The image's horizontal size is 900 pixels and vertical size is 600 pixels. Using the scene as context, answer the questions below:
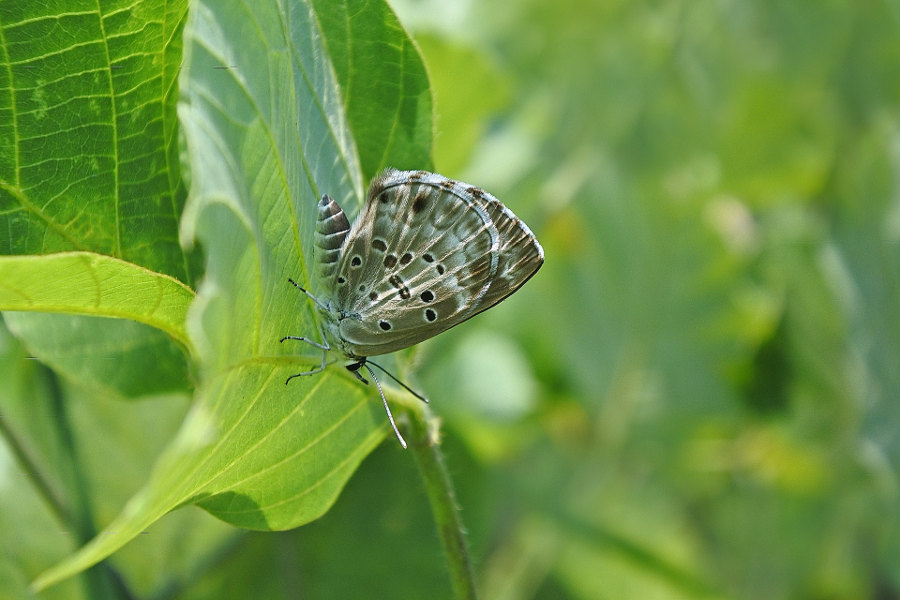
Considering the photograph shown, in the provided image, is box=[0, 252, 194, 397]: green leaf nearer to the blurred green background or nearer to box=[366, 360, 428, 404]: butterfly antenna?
box=[366, 360, 428, 404]: butterfly antenna

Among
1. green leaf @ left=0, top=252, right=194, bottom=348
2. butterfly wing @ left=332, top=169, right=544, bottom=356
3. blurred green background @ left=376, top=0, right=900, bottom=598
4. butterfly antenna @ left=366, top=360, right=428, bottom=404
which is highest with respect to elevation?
green leaf @ left=0, top=252, right=194, bottom=348

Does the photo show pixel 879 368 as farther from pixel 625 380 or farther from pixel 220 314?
pixel 220 314

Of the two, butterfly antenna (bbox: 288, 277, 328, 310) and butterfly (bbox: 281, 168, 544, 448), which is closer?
butterfly antenna (bbox: 288, 277, 328, 310)

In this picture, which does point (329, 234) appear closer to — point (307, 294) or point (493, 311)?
point (307, 294)

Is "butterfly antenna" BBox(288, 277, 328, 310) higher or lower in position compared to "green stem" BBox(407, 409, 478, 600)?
higher

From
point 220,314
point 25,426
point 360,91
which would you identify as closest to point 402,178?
point 360,91

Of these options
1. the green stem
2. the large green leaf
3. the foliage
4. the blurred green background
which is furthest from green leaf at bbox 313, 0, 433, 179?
the blurred green background

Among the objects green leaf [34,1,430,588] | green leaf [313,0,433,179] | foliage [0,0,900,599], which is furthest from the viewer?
green leaf [313,0,433,179]
